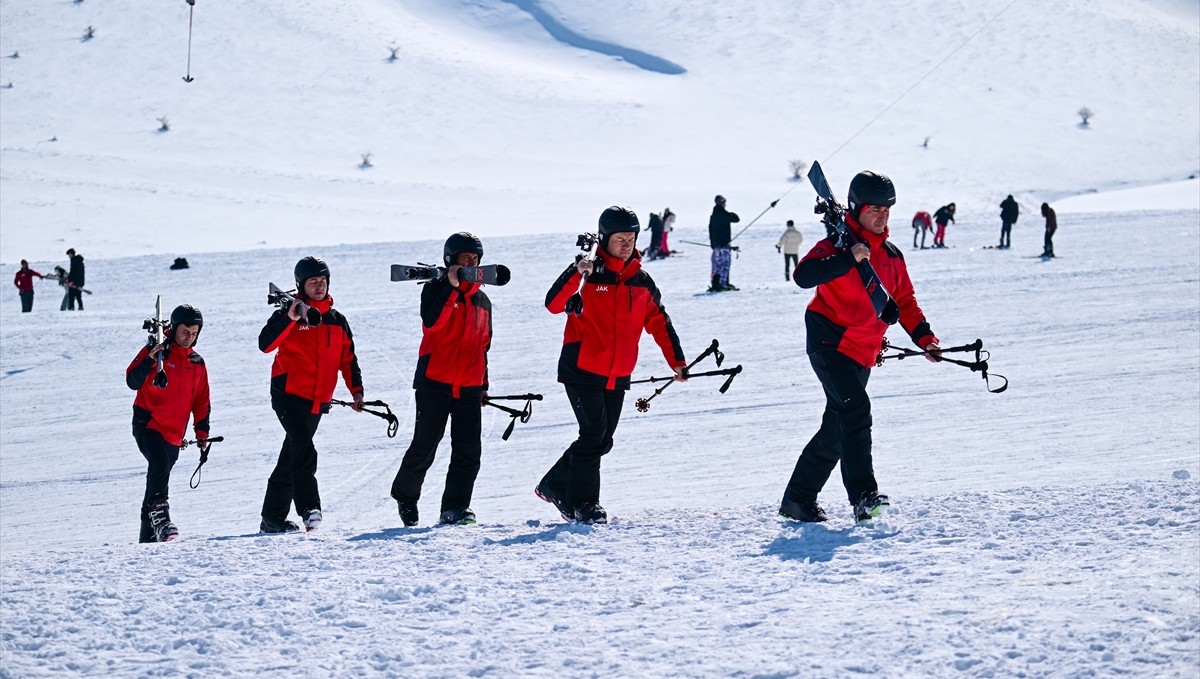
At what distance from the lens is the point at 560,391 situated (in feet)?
50.1

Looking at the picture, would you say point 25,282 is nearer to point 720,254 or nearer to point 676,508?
point 720,254

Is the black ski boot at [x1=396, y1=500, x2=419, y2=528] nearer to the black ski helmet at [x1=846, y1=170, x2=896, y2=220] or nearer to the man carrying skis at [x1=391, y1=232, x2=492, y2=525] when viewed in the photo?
the man carrying skis at [x1=391, y1=232, x2=492, y2=525]

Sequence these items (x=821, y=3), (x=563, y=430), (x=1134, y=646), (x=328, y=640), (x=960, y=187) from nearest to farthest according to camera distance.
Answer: (x=1134, y=646), (x=328, y=640), (x=563, y=430), (x=960, y=187), (x=821, y=3)

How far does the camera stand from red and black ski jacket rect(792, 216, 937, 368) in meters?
6.25

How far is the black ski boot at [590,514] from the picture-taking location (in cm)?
691

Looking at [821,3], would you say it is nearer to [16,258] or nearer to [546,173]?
[546,173]

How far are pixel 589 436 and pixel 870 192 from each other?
6.43 feet

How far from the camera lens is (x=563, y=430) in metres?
13.4

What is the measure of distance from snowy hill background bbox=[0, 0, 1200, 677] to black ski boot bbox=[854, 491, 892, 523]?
159mm

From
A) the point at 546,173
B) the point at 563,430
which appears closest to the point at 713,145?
the point at 546,173

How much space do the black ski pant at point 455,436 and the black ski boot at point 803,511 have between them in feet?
6.12

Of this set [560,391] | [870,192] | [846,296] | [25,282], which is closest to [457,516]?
[846,296]

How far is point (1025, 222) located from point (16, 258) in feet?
79.9

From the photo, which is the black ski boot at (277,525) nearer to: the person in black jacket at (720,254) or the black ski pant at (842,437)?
the black ski pant at (842,437)
